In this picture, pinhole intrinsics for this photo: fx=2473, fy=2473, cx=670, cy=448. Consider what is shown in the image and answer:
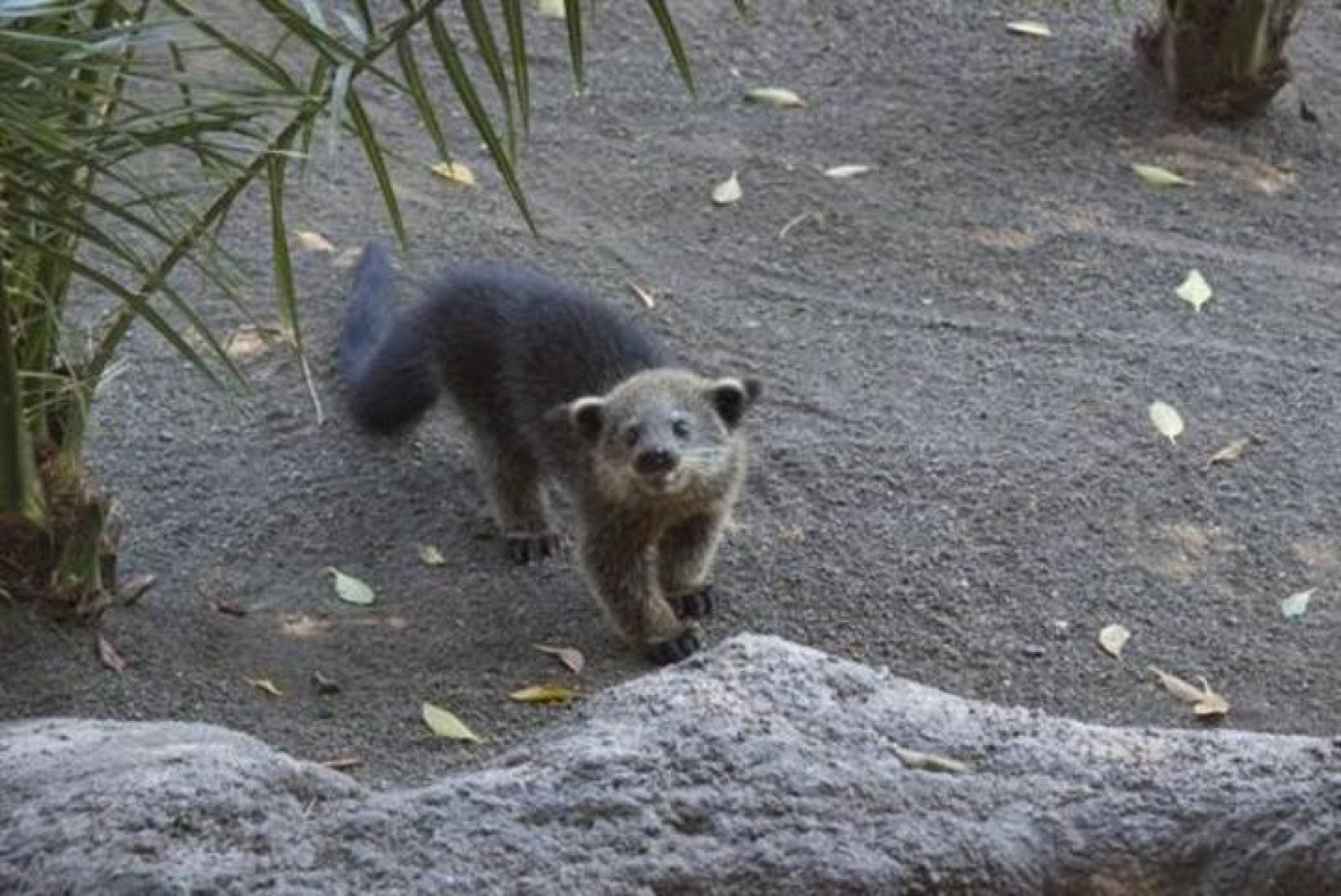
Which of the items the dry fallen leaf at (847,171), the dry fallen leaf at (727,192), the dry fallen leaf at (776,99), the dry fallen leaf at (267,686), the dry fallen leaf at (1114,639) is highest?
the dry fallen leaf at (776,99)

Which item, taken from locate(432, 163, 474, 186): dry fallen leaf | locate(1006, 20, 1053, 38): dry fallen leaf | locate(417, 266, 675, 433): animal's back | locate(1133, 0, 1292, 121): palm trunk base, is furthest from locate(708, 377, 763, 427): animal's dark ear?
locate(1006, 20, 1053, 38): dry fallen leaf

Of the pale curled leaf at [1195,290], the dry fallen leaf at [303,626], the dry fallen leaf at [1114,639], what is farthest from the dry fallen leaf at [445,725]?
the pale curled leaf at [1195,290]

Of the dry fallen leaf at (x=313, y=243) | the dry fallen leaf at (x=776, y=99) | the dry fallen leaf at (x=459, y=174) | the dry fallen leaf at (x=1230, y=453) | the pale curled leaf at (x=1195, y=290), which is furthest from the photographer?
the dry fallen leaf at (x=776, y=99)

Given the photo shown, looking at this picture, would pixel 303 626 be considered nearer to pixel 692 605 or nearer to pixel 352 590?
pixel 352 590

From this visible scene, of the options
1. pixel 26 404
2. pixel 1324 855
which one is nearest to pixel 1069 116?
pixel 26 404

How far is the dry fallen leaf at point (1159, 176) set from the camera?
755 centimetres

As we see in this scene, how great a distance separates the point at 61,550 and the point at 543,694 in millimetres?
1046

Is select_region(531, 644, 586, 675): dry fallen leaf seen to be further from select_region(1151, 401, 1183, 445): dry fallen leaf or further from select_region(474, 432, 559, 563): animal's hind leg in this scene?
select_region(1151, 401, 1183, 445): dry fallen leaf

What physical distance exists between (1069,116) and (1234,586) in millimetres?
→ 2568

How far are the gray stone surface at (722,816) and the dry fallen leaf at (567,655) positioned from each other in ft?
5.85

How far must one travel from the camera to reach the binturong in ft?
18.4

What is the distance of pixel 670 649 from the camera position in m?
5.57

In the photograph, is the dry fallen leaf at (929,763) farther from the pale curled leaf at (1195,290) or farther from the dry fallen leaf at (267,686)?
the pale curled leaf at (1195,290)

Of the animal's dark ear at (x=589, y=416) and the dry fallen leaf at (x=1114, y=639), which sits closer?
the dry fallen leaf at (x=1114, y=639)
